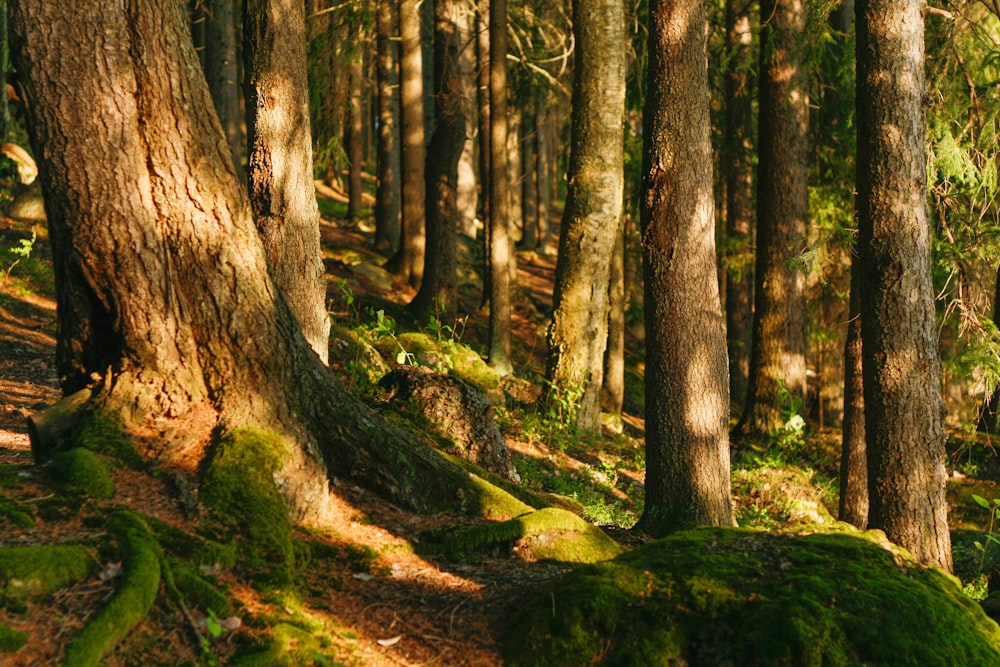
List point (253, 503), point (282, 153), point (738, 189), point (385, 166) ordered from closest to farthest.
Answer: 1. point (253, 503)
2. point (282, 153)
3. point (738, 189)
4. point (385, 166)

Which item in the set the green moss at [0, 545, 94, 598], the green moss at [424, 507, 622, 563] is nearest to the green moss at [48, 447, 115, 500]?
→ the green moss at [0, 545, 94, 598]

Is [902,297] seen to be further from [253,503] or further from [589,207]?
[253,503]

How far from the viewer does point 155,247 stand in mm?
5117

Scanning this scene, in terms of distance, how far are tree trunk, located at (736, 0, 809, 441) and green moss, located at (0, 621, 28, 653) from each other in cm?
1209

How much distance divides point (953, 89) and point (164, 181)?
8.45 metres

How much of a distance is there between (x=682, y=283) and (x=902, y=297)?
2018 millimetres

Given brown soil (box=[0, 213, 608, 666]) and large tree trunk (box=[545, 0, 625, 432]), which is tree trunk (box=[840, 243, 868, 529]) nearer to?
large tree trunk (box=[545, 0, 625, 432])

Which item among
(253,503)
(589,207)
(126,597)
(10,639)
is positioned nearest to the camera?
(10,639)

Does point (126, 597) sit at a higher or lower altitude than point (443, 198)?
lower

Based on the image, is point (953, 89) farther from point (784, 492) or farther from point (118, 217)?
point (118, 217)

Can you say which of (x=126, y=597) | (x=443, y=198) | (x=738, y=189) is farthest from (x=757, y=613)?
(x=738, y=189)

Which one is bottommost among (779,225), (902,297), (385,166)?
(902,297)

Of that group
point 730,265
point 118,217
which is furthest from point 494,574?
point 730,265

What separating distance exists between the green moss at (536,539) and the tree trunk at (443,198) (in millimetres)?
9895
